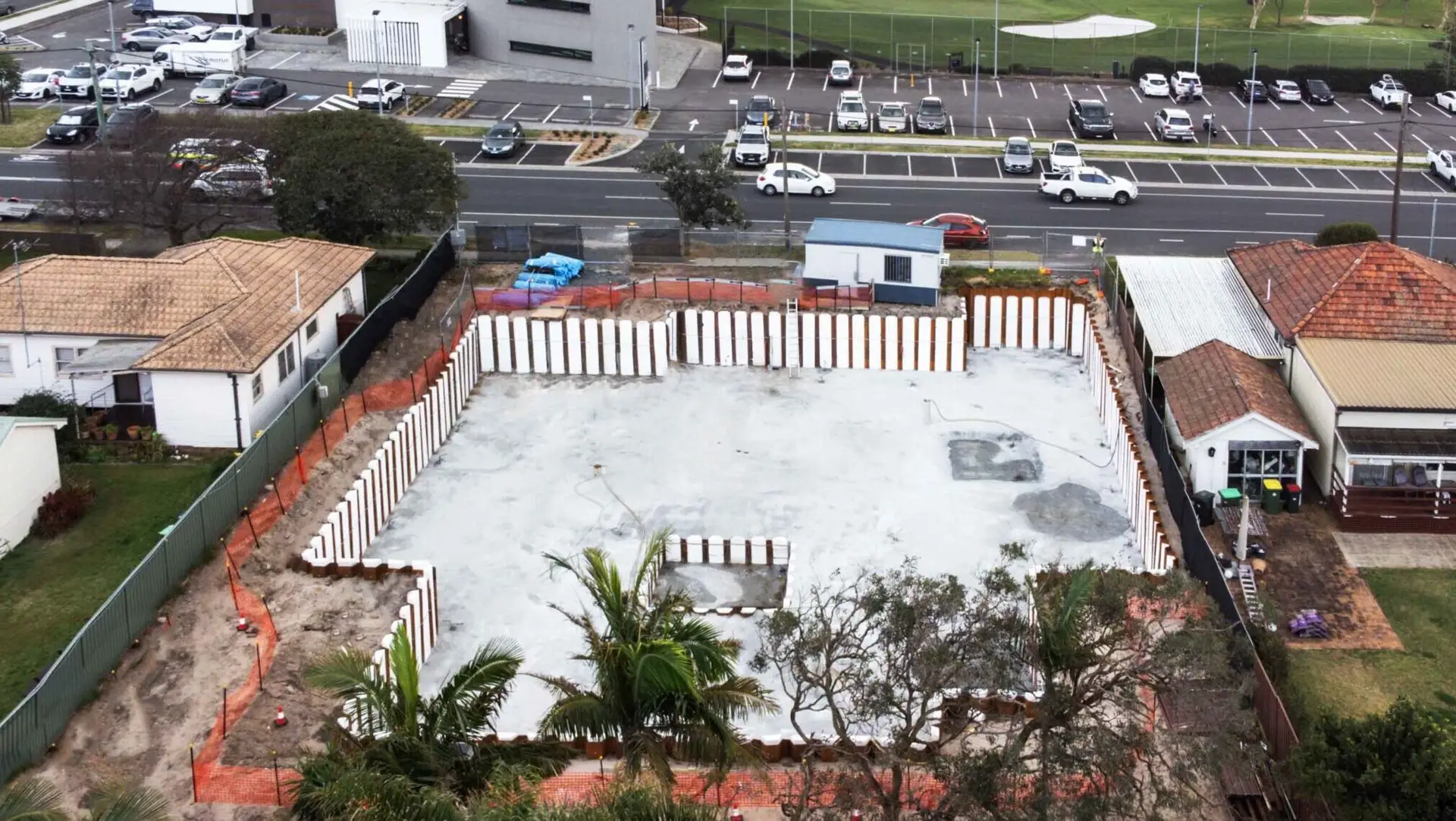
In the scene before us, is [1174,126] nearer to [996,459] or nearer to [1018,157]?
[1018,157]

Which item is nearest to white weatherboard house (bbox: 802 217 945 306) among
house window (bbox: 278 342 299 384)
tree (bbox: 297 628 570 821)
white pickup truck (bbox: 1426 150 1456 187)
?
house window (bbox: 278 342 299 384)

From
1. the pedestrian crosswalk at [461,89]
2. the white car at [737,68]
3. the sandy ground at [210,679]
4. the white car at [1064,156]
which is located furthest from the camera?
the white car at [737,68]

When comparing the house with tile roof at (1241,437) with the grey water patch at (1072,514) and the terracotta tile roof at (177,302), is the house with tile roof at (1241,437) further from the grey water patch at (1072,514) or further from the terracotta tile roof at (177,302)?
the terracotta tile roof at (177,302)

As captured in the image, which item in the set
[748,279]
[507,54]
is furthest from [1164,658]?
[507,54]

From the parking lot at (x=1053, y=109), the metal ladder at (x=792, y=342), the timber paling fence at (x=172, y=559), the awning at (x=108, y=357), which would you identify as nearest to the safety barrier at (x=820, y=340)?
the metal ladder at (x=792, y=342)

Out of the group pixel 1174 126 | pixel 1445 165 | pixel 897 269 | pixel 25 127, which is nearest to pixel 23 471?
pixel 897 269

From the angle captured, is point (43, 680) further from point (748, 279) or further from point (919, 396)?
point (748, 279)
